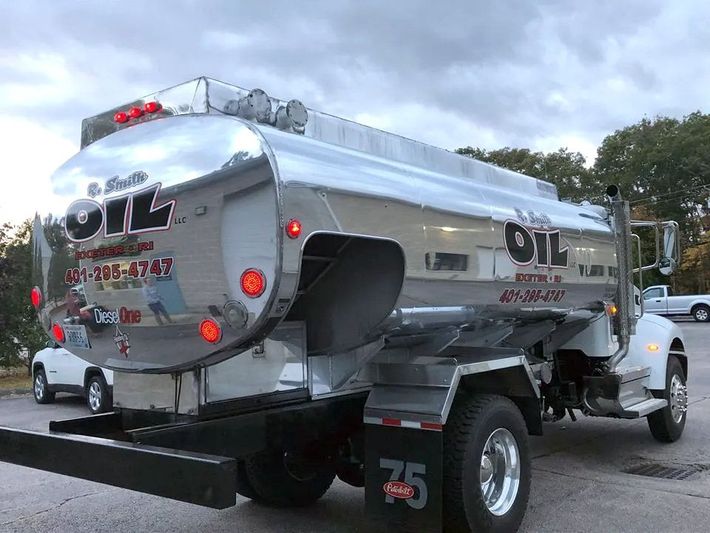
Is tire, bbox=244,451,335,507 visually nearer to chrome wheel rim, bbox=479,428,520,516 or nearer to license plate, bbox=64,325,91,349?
chrome wheel rim, bbox=479,428,520,516

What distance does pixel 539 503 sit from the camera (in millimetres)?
5418

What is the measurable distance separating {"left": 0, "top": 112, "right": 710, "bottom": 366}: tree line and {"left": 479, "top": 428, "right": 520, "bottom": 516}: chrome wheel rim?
3151 centimetres

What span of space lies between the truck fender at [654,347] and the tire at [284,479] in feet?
11.7

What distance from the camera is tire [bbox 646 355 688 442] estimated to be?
24.1 ft

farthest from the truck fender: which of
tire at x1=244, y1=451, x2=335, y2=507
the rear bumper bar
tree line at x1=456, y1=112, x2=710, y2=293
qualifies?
tree line at x1=456, y1=112, x2=710, y2=293

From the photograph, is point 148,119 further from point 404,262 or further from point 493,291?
point 493,291

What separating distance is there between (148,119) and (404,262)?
168 cm

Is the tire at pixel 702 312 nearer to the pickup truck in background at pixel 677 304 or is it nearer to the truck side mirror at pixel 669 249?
the pickup truck in background at pixel 677 304

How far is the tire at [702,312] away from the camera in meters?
29.1

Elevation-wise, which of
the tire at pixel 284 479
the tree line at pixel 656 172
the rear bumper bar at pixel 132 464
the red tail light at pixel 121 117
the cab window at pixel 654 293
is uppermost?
the tree line at pixel 656 172

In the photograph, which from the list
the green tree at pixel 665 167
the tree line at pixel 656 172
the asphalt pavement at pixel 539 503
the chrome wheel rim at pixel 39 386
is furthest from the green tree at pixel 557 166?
the asphalt pavement at pixel 539 503

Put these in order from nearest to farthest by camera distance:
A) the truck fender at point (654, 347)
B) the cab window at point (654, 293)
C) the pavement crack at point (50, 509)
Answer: the pavement crack at point (50, 509), the truck fender at point (654, 347), the cab window at point (654, 293)

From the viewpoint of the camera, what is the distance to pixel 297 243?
329 cm

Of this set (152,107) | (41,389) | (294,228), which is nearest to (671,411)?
(294,228)
